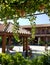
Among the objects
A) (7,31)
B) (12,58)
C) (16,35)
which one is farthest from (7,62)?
(7,31)

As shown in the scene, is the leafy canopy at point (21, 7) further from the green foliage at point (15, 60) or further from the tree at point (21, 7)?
the green foliage at point (15, 60)

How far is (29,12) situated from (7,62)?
3804 mm

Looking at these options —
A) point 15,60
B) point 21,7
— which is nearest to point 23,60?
point 15,60

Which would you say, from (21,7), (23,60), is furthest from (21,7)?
(23,60)

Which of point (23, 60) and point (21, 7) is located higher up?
point (21, 7)

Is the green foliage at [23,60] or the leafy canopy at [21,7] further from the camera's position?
the green foliage at [23,60]

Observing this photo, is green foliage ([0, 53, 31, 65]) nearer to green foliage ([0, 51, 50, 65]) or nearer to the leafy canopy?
green foliage ([0, 51, 50, 65])

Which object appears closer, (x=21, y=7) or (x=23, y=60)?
(x=21, y=7)

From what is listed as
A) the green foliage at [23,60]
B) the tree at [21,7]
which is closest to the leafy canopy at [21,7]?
the tree at [21,7]

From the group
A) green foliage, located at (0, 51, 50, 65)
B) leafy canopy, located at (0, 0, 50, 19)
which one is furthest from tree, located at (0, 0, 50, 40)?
green foliage, located at (0, 51, 50, 65)

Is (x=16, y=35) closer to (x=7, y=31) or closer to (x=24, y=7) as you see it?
(x=24, y=7)

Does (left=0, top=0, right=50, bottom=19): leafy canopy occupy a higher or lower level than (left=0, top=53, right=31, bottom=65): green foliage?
higher

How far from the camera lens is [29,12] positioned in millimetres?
2523

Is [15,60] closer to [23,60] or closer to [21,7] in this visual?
[23,60]
